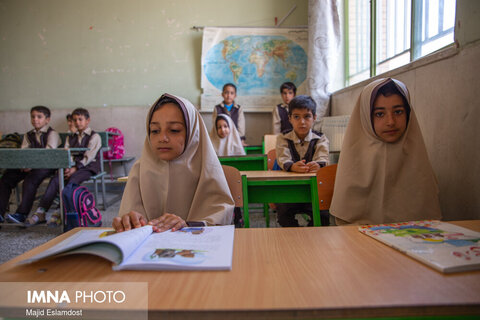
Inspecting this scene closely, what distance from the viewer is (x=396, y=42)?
297cm

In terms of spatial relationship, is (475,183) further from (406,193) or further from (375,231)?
(375,231)

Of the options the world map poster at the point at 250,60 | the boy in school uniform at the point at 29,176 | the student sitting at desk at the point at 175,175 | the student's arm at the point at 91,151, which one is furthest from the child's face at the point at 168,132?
the world map poster at the point at 250,60

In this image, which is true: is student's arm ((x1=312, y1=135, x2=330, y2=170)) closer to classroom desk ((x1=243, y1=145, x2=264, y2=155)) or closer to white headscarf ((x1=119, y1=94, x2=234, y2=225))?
white headscarf ((x1=119, y1=94, x2=234, y2=225))

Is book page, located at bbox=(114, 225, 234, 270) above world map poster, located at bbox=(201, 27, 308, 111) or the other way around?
the other way around

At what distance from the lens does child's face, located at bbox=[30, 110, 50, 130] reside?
4.17m

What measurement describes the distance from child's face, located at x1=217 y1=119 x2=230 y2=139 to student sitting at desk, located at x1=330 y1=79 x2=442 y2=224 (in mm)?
2648

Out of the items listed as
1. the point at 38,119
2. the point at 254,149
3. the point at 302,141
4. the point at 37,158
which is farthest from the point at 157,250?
the point at 38,119

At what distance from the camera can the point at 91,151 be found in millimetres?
3951

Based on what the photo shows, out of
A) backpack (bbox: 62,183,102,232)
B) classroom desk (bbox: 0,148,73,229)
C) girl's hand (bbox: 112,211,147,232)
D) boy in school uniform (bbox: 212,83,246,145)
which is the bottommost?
backpack (bbox: 62,183,102,232)

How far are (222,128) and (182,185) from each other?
8.93 feet

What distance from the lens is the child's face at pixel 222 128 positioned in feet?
12.9

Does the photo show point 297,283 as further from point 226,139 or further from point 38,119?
point 38,119

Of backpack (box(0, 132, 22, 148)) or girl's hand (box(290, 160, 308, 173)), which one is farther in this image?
backpack (box(0, 132, 22, 148))

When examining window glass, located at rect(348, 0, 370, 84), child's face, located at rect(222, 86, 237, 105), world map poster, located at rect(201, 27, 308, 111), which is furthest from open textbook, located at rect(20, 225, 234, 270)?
world map poster, located at rect(201, 27, 308, 111)
